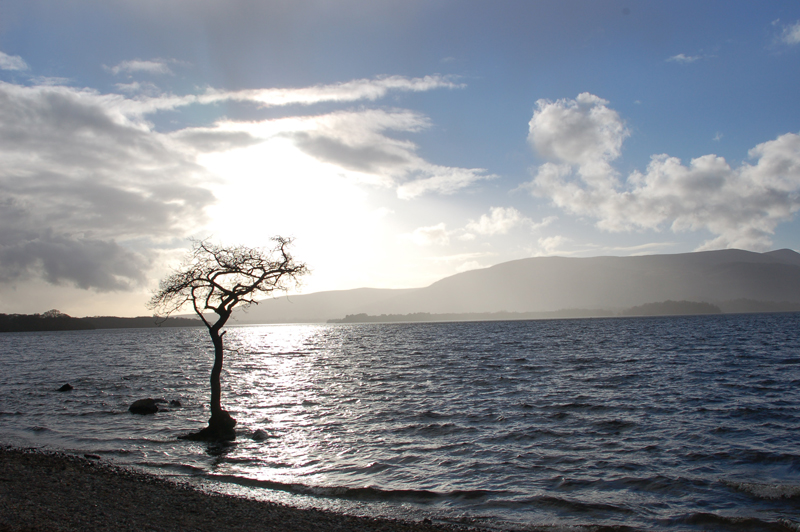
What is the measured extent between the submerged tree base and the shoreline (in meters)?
5.72

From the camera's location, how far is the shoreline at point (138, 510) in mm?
10562

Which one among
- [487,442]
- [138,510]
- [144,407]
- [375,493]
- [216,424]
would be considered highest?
[138,510]

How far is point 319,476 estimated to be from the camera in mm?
15531

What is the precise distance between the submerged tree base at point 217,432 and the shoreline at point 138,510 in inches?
225

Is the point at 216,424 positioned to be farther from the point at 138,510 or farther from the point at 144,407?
the point at 144,407

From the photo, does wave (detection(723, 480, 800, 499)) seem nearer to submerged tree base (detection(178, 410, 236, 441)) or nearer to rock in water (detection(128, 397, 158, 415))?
submerged tree base (detection(178, 410, 236, 441))

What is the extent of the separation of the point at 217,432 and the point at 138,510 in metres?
9.35

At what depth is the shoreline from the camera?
10.6 metres

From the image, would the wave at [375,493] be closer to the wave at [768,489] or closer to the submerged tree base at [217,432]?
the submerged tree base at [217,432]

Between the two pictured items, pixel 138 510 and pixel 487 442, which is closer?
pixel 138 510

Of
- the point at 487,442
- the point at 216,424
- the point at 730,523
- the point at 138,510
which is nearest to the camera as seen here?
the point at 138,510

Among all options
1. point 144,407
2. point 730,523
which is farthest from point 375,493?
point 144,407

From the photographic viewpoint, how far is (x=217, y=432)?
20734 mm

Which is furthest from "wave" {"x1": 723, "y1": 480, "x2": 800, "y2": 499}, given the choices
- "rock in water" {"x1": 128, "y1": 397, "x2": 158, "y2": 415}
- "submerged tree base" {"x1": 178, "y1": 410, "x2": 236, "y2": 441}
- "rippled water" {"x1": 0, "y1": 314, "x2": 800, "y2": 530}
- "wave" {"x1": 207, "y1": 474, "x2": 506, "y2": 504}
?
"rock in water" {"x1": 128, "y1": 397, "x2": 158, "y2": 415}
